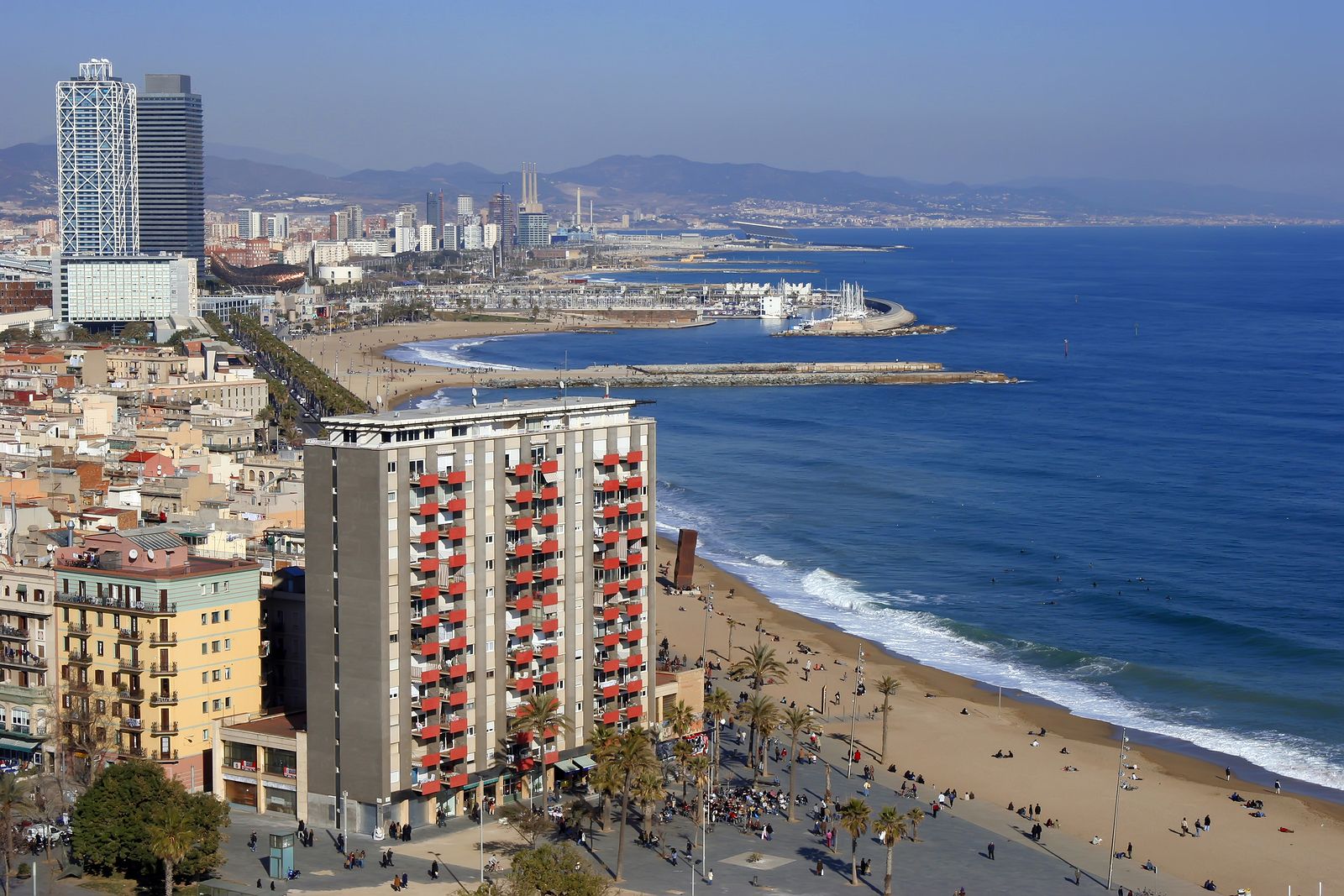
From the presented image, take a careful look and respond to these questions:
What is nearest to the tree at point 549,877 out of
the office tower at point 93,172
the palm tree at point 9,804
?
the palm tree at point 9,804

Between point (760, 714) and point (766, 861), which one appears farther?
point (760, 714)

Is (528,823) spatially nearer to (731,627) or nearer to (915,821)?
(915,821)

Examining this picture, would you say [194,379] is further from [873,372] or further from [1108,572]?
[873,372]

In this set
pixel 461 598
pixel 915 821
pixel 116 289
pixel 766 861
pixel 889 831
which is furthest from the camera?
pixel 116 289

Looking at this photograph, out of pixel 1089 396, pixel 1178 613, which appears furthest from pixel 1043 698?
pixel 1089 396

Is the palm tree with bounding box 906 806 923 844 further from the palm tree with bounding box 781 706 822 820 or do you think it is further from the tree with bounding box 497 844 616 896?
the tree with bounding box 497 844 616 896

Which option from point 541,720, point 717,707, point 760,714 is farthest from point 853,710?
point 541,720
